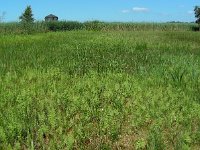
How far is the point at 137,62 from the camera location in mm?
12719

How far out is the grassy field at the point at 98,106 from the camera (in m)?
5.96

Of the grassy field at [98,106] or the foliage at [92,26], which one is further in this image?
the foliage at [92,26]

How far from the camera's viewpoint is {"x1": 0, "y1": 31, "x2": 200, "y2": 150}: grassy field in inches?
235

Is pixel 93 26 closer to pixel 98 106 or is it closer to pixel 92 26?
pixel 92 26

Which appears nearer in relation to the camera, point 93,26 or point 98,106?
point 98,106

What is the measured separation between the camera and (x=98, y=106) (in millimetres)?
7227

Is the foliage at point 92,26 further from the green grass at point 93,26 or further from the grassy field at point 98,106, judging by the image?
the grassy field at point 98,106

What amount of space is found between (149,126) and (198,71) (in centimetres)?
398

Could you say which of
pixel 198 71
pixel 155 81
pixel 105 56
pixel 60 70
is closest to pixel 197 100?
pixel 155 81

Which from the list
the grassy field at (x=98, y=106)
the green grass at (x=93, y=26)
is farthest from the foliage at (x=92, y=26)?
the grassy field at (x=98, y=106)

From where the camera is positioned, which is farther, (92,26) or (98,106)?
(92,26)

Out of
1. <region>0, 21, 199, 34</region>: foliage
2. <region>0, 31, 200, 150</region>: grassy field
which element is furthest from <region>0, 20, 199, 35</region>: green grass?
<region>0, 31, 200, 150</region>: grassy field

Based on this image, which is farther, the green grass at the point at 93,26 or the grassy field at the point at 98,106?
the green grass at the point at 93,26

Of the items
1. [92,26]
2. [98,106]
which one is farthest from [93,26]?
[98,106]
